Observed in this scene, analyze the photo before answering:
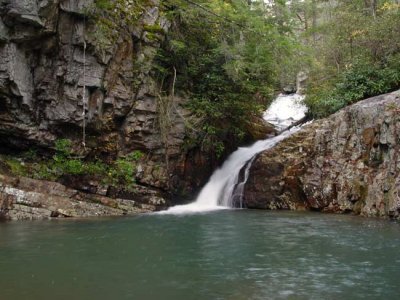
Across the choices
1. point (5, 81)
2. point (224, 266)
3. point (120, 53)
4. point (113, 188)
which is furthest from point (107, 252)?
point (120, 53)

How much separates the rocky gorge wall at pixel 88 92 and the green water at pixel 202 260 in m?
4.26

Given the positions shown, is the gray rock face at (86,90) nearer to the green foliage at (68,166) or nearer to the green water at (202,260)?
the green foliage at (68,166)

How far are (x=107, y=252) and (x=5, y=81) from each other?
27.3ft

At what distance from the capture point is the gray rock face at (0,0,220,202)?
1451cm

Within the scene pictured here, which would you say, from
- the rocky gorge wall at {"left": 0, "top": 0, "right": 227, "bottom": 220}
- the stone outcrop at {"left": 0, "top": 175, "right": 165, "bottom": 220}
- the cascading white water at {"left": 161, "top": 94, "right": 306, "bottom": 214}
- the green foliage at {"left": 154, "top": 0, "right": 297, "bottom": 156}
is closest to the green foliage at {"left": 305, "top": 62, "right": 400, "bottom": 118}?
the cascading white water at {"left": 161, "top": 94, "right": 306, "bottom": 214}

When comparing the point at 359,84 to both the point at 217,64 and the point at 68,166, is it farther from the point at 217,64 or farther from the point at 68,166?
the point at 68,166

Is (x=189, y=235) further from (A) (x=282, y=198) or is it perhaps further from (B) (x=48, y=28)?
(B) (x=48, y=28)

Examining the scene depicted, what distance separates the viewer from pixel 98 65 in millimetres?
15789

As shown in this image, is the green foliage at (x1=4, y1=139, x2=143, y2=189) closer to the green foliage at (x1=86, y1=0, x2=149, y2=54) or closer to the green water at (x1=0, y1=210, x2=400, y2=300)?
the green water at (x1=0, y1=210, x2=400, y2=300)

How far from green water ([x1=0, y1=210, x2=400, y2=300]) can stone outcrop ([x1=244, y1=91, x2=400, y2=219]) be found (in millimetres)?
1474

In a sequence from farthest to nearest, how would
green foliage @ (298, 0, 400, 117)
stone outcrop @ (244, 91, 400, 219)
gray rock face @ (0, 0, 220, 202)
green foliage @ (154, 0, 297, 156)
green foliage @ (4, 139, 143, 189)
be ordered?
green foliage @ (298, 0, 400, 117)
green foliage @ (154, 0, 297, 156)
green foliage @ (4, 139, 143, 189)
gray rock face @ (0, 0, 220, 202)
stone outcrop @ (244, 91, 400, 219)

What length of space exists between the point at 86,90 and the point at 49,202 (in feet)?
13.7

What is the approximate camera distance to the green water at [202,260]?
21.1ft

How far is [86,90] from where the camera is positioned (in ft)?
51.8
